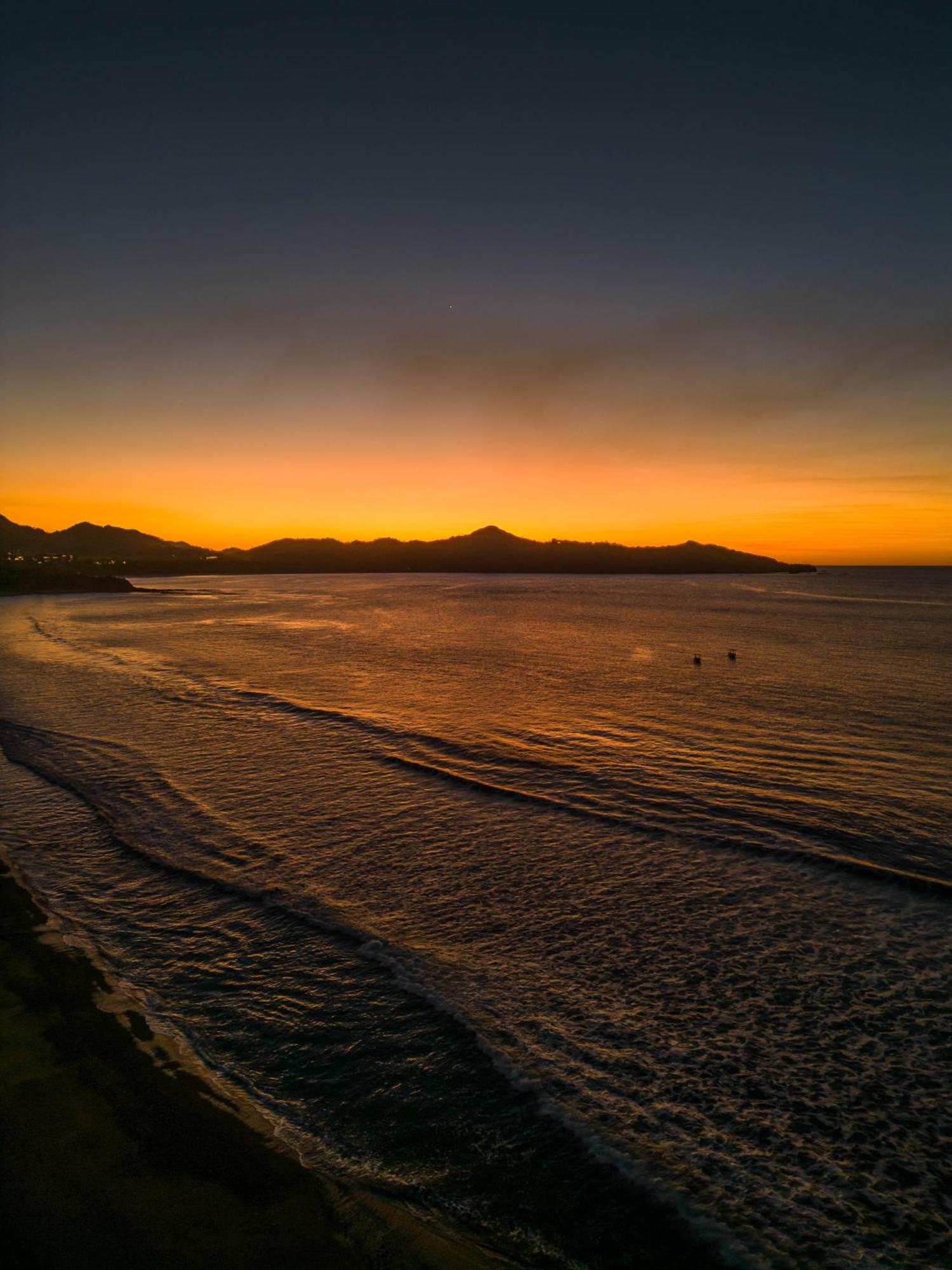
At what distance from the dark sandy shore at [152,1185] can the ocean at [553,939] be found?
0.46 metres

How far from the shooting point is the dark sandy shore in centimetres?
591

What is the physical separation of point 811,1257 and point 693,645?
2209 inches

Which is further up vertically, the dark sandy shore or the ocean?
the dark sandy shore

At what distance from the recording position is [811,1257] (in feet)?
21.1

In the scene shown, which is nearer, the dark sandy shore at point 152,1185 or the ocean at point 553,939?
the dark sandy shore at point 152,1185

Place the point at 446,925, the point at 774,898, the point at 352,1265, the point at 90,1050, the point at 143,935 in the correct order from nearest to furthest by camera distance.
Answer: the point at 352,1265, the point at 90,1050, the point at 143,935, the point at 446,925, the point at 774,898

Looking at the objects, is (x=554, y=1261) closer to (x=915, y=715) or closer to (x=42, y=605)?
(x=915, y=715)

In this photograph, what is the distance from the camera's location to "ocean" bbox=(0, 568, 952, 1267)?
7.27 meters

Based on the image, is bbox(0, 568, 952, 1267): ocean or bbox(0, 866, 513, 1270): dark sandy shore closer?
bbox(0, 866, 513, 1270): dark sandy shore

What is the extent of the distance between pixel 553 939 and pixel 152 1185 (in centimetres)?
742

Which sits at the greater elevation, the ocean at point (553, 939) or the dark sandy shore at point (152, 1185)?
the dark sandy shore at point (152, 1185)

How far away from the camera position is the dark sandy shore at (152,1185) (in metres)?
5.91

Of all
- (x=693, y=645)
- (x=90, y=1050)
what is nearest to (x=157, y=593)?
(x=693, y=645)

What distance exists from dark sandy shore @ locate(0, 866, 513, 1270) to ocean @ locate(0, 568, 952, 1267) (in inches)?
18.0
